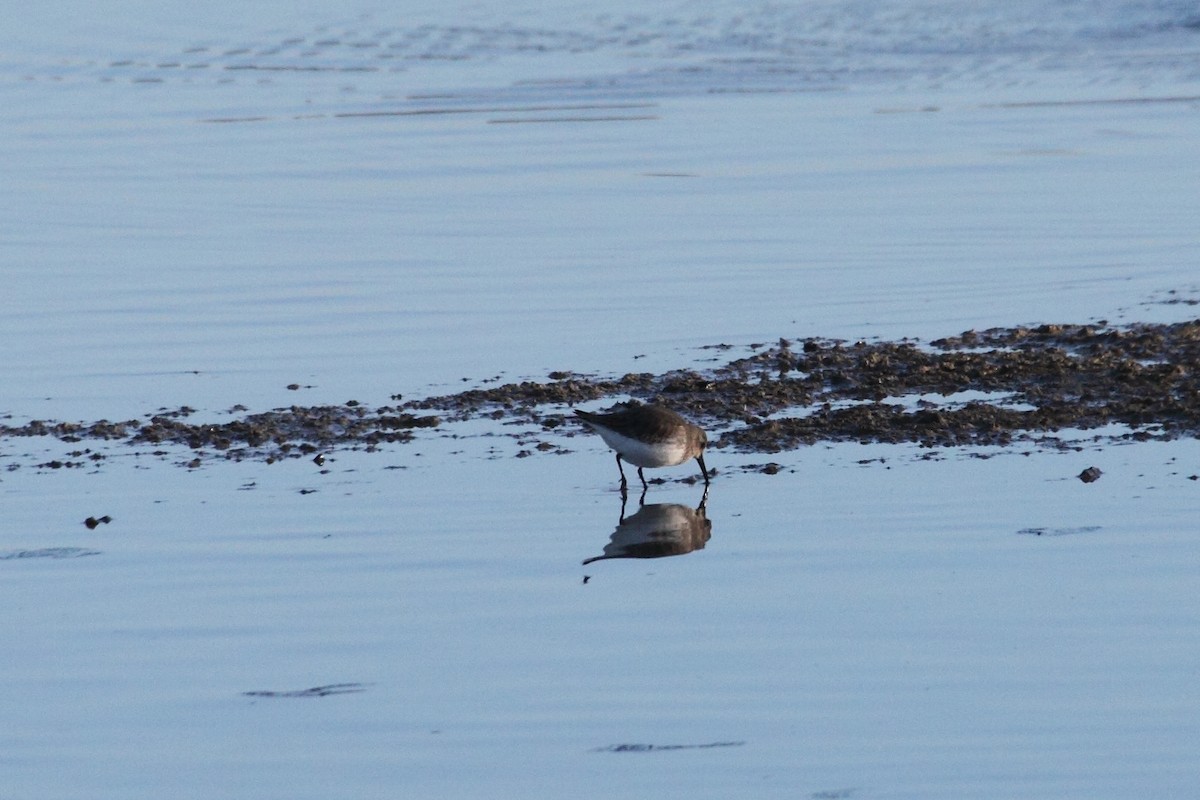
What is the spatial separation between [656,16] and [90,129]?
20427 millimetres

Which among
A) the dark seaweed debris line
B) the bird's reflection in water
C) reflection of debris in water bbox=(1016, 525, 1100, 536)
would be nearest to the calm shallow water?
reflection of debris in water bbox=(1016, 525, 1100, 536)

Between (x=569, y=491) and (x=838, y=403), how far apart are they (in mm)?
2328

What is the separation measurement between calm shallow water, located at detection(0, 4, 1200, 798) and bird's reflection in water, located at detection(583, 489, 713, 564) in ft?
0.41

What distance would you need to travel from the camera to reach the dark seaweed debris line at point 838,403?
12.5m

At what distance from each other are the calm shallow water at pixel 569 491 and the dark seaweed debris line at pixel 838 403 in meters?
0.34

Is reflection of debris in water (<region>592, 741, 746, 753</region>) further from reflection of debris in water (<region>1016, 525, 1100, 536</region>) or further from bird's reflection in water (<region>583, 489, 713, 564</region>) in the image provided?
reflection of debris in water (<region>1016, 525, 1100, 536</region>)

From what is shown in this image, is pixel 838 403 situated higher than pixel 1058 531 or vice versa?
pixel 838 403

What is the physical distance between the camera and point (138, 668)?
889 cm

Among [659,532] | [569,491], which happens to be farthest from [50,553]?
[659,532]

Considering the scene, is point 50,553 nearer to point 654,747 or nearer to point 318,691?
point 318,691

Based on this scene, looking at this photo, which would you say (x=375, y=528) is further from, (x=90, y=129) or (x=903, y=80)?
(x=903, y=80)

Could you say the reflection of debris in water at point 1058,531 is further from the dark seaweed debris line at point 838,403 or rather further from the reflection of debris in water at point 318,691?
the reflection of debris in water at point 318,691

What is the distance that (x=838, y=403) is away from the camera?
13180 millimetres

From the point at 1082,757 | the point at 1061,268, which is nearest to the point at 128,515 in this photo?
the point at 1082,757
